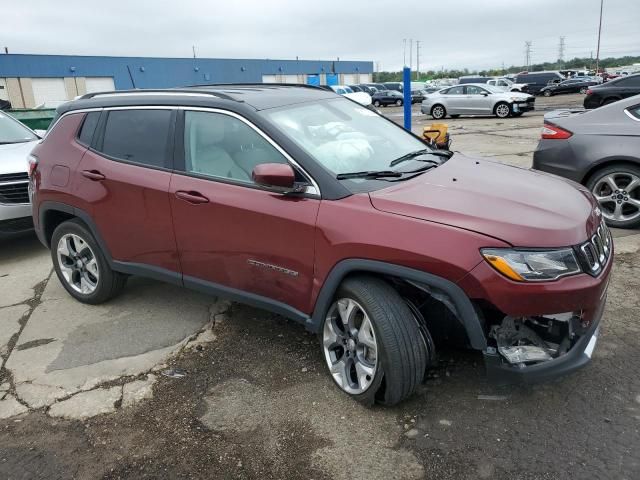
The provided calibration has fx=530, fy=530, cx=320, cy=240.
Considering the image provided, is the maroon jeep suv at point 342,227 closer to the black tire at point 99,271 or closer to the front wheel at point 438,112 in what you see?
the black tire at point 99,271

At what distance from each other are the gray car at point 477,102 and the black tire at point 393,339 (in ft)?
68.2

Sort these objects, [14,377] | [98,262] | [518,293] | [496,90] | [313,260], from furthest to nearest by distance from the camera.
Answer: [496,90]
[98,262]
[14,377]
[313,260]
[518,293]

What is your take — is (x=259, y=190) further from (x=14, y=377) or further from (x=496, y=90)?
(x=496, y=90)

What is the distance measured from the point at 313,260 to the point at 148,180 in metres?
1.47

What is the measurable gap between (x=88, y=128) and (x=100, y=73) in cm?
4688

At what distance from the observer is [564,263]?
2.52 m

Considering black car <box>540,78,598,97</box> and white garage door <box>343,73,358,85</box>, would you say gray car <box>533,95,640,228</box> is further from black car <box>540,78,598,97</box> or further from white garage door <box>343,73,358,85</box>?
white garage door <box>343,73,358,85</box>

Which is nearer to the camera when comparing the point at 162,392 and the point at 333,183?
the point at 333,183

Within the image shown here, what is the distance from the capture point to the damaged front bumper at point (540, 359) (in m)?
2.54

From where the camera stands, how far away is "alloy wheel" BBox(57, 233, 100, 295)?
436 cm

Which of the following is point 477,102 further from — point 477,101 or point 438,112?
point 438,112

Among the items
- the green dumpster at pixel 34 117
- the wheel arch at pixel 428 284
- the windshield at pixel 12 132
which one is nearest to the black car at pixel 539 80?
the green dumpster at pixel 34 117

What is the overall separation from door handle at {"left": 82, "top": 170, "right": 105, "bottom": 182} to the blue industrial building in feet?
98.7

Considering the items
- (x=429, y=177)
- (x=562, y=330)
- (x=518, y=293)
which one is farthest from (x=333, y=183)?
(x=562, y=330)
